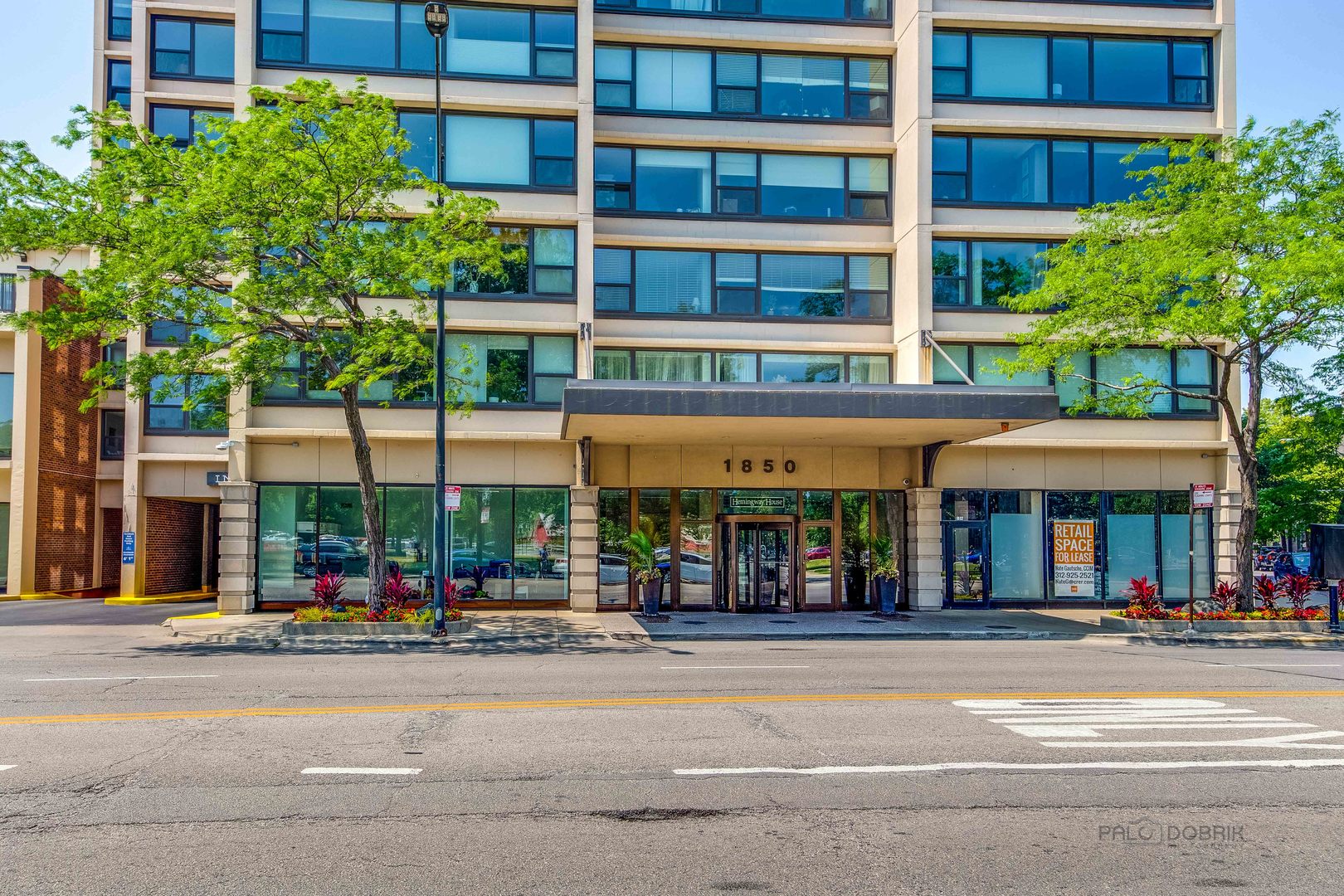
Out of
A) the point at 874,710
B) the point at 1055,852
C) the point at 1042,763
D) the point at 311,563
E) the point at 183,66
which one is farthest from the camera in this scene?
the point at 183,66

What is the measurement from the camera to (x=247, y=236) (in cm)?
1933

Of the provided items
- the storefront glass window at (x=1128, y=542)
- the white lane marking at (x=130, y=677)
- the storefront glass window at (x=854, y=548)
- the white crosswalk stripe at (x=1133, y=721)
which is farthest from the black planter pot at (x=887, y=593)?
the white lane marking at (x=130, y=677)

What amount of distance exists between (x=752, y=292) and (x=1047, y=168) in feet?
28.1

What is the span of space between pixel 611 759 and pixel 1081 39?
2576 cm

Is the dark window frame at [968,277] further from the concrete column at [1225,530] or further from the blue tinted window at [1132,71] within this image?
the concrete column at [1225,530]

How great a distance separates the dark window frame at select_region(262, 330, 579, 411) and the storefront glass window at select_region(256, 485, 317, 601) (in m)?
2.11

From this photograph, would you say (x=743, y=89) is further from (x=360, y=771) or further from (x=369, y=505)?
(x=360, y=771)

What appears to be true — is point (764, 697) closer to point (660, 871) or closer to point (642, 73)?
point (660, 871)

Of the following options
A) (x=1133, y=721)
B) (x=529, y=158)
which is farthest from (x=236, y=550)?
(x=1133, y=721)

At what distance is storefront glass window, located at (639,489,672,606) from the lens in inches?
1030

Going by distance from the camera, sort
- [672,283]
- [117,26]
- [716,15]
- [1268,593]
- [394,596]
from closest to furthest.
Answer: [394,596] → [1268,593] → [672,283] → [716,15] → [117,26]

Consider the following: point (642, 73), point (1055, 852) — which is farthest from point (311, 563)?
point (1055, 852)

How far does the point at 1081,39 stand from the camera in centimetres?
2752

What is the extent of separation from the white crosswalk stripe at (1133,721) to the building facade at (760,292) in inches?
524
